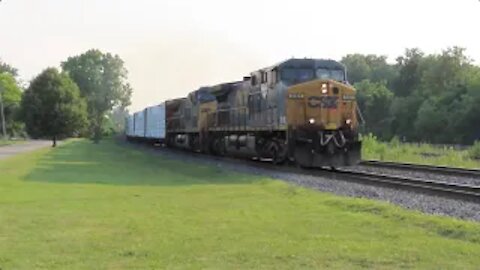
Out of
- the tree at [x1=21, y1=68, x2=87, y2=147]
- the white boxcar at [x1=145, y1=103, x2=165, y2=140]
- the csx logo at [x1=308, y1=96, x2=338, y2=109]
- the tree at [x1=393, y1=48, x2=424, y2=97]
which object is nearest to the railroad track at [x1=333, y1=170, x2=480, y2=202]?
the csx logo at [x1=308, y1=96, x2=338, y2=109]

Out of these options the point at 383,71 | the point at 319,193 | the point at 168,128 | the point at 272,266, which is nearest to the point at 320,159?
the point at 319,193

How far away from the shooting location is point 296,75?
80.1ft

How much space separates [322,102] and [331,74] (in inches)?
83.6

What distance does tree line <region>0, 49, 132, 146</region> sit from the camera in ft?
175

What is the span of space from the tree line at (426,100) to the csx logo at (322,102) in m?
50.5

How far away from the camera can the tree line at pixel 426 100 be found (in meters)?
73.6

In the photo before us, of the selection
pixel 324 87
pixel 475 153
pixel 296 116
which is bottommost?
pixel 475 153

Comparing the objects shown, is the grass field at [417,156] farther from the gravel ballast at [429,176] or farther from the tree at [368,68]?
the tree at [368,68]

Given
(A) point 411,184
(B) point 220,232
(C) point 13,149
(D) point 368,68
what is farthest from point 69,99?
(D) point 368,68

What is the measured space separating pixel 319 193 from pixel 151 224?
20.8ft

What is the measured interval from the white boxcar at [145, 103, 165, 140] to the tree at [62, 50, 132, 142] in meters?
71.6

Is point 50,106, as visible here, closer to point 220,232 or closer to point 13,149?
point 13,149

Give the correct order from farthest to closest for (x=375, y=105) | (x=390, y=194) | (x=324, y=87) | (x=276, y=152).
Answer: (x=375, y=105), (x=276, y=152), (x=324, y=87), (x=390, y=194)

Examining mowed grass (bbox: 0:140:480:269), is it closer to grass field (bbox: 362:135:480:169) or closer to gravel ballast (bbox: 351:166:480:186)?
gravel ballast (bbox: 351:166:480:186)
